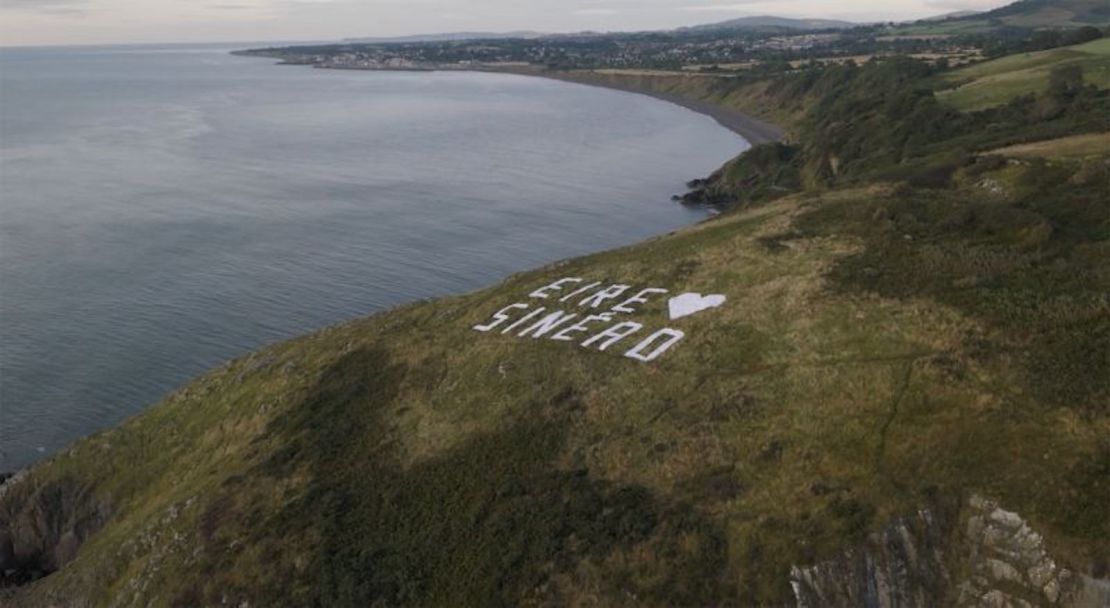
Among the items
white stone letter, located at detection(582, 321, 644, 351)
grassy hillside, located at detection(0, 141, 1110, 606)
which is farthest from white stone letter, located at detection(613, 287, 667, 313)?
white stone letter, located at detection(582, 321, 644, 351)

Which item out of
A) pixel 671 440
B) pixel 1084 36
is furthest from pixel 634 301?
pixel 1084 36

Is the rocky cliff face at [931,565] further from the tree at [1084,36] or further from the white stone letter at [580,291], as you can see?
the tree at [1084,36]

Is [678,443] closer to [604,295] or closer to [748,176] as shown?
[604,295]

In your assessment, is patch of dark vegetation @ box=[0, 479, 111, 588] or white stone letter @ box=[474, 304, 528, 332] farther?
white stone letter @ box=[474, 304, 528, 332]

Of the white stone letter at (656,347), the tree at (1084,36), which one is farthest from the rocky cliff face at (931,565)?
the tree at (1084,36)

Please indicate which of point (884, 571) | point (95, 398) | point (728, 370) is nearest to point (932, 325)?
point (728, 370)

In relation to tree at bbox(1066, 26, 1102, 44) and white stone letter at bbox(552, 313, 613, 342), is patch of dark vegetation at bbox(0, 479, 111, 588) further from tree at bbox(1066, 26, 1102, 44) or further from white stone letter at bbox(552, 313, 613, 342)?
tree at bbox(1066, 26, 1102, 44)
